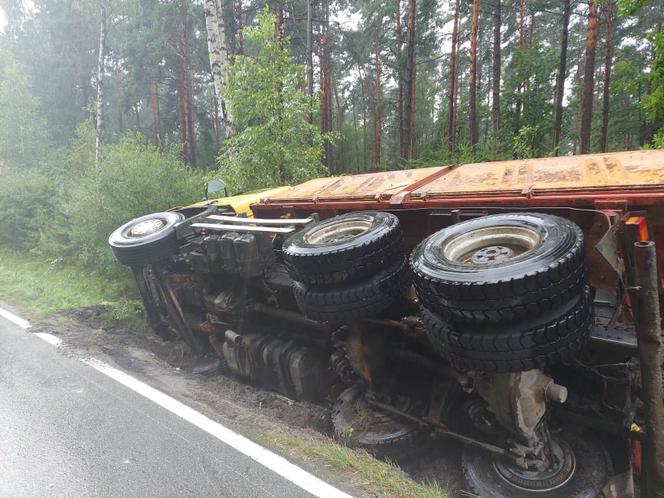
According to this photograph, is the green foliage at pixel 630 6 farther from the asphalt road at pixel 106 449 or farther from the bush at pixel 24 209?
the bush at pixel 24 209

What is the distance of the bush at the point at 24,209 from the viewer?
11.4m

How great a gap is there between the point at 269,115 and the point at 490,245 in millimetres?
6705

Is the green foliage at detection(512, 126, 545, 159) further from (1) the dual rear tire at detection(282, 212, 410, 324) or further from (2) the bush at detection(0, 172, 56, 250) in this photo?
(2) the bush at detection(0, 172, 56, 250)

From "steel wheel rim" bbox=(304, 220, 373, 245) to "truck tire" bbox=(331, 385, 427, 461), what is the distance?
141 centimetres

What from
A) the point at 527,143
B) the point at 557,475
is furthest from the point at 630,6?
the point at 557,475

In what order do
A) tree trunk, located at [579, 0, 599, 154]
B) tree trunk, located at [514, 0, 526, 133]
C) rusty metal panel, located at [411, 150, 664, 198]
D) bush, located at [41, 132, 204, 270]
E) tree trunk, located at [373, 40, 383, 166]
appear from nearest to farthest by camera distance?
rusty metal panel, located at [411, 150, 664, 198]
bush, located at [41, 132, 204, 270]
tree trunk, located at [579, 0, 599, 154]
tree trunk, located at [514, 0, 526, 133]
tree trunk, located at [373, 40, 383, 166]

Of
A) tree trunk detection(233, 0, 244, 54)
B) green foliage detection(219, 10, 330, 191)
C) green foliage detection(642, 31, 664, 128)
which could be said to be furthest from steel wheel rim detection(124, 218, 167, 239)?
tree trunk detection(233, 0, 244, 54)

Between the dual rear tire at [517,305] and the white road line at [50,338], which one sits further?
the white road line at [50,338]

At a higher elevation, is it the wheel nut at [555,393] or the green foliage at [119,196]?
the green foliage at [119,196]

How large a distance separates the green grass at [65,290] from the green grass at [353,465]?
4259 mm

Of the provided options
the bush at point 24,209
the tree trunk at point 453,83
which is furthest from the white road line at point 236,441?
the tree trunk at point 453,83

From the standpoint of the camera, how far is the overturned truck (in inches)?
84.4

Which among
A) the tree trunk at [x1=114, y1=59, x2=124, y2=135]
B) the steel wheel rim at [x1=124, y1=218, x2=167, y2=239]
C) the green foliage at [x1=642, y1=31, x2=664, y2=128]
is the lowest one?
the steel wheel rim at [x1=124, y1=218, x2=167, y2=239]

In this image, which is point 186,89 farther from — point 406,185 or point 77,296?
point 406,185
